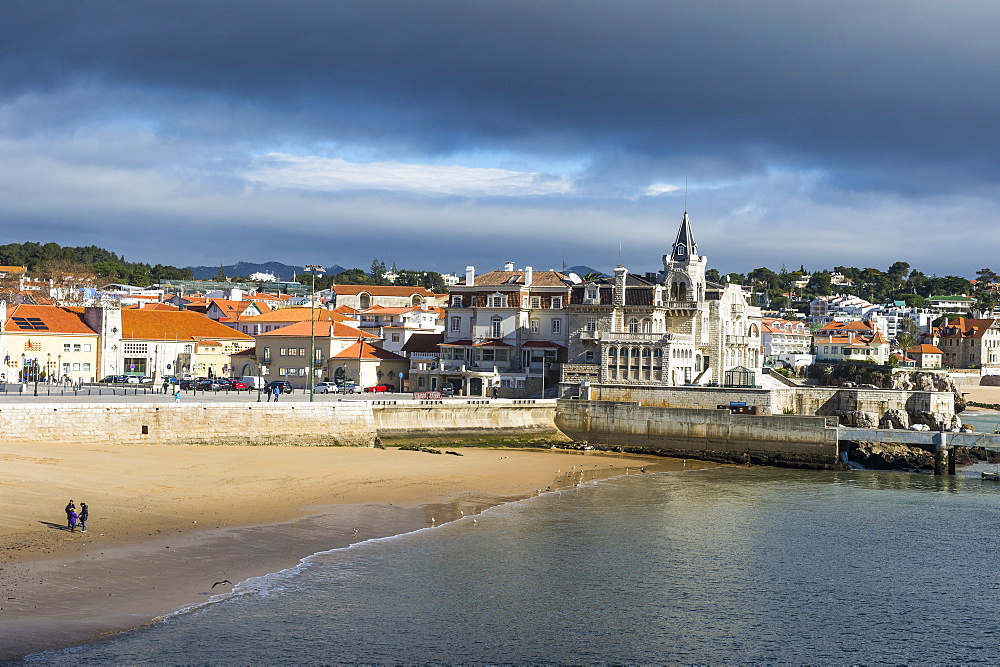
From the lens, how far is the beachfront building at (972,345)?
15050 cm

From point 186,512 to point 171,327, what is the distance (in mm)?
50457

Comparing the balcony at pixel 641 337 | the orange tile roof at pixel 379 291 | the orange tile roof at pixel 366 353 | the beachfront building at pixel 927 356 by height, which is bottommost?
the orange tile roof at pixel 366 353

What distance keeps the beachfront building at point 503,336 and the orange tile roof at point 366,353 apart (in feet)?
8.81

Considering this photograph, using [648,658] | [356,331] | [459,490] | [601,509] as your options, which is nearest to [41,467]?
[459,490]

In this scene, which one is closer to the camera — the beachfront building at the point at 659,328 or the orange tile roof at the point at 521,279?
the beachfront building at the point at 659,328

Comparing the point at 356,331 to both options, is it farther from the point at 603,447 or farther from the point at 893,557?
the point at 893,557

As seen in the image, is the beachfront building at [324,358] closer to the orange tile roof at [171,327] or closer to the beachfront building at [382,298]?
the orange tile roof at [171,327]

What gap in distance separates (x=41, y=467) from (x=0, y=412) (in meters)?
7.23

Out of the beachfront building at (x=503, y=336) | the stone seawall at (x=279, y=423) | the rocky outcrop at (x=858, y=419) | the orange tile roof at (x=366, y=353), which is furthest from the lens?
the orange tile roof at (x=366, y=353)

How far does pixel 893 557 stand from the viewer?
34.0 meters

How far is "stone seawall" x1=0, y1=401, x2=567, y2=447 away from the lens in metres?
43.3

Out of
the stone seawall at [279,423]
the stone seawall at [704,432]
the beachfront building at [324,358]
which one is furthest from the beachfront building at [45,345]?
the stone seawall at [704,432]

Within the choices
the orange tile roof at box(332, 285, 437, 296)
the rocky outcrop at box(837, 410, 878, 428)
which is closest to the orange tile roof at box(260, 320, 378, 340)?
the rocky outcrop at box(837, 410, 878, 428)

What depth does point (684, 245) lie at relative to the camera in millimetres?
78750
